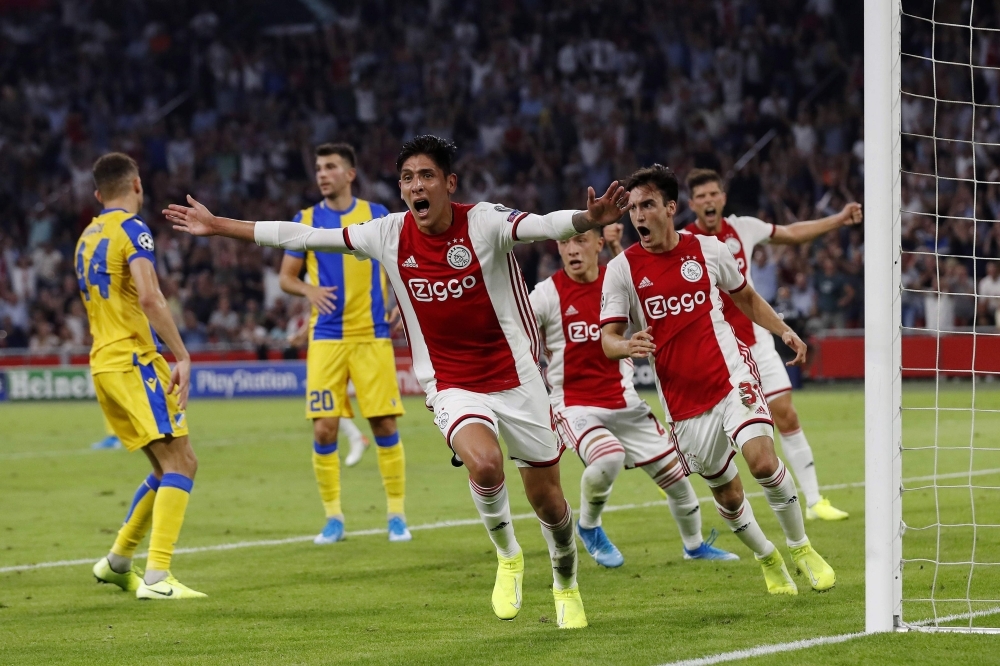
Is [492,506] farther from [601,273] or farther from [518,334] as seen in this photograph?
[601,273]

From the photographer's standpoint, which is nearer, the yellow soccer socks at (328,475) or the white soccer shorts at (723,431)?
the white soccer shorts at (723,431)

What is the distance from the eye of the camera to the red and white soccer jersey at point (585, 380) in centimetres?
822

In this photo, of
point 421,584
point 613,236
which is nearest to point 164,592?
point 421,584

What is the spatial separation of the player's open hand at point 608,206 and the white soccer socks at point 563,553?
1.56m

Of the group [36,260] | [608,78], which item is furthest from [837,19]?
[36,260]

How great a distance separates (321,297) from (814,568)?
4088 millimetres

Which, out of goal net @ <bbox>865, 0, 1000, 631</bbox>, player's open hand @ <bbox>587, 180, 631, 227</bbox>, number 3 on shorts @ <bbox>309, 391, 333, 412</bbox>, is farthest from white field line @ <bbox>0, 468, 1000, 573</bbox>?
player's open hand @ <bbox>587, 180, 631, 227</bbox>

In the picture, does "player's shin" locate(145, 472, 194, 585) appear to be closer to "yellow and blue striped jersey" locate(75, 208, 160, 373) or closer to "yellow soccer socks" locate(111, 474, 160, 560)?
"yellow soccer socks" locate(111, 474, 160, 560)

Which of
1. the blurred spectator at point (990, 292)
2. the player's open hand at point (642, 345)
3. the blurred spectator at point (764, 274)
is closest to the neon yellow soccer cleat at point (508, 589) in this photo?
the player's open hand at point (642, 345)

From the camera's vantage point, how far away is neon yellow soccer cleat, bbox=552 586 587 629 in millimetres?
6285

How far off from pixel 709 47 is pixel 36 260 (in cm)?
1531

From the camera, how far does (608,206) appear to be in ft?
18.2

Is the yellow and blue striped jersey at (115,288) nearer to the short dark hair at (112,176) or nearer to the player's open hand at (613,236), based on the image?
the short dark hair at (112,176)

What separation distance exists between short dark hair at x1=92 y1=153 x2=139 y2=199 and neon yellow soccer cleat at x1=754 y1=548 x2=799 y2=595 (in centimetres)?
417
